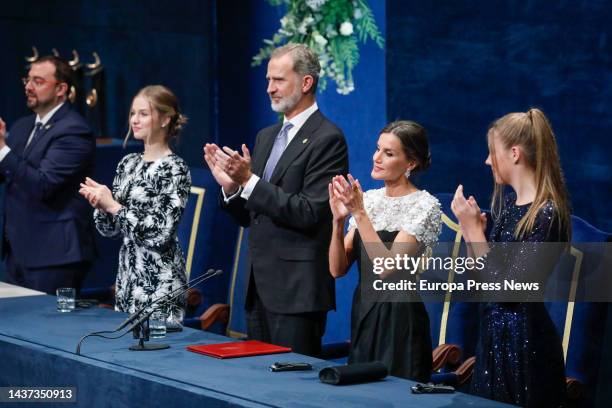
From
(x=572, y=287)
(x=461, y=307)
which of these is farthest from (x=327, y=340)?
(x=572, y=287)

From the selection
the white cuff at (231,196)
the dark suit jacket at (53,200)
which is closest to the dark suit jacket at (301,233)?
the white cuff at (231,196)

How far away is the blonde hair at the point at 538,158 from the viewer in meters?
3.10

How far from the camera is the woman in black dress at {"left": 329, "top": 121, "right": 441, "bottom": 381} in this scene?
348 centimetres

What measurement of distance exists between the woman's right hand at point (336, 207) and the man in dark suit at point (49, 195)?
63.7 inches

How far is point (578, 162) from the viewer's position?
4242mm

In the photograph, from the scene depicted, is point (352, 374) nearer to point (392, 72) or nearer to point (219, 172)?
point (219, 172)

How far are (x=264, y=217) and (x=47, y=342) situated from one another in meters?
0.95

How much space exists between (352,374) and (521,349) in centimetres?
71

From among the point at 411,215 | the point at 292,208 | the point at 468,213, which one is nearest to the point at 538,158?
the point at 468,213

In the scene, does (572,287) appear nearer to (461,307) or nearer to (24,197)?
(461,307)

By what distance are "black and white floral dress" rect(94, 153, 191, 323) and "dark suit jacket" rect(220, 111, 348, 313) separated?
348mm

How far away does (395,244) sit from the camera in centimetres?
350

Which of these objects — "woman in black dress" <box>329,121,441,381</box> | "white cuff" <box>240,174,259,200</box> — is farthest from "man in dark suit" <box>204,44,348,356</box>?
"woman in black dress" <box>329,121,441,381</box>

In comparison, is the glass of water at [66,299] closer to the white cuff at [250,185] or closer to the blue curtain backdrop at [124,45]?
the white cuff at [250,185]
